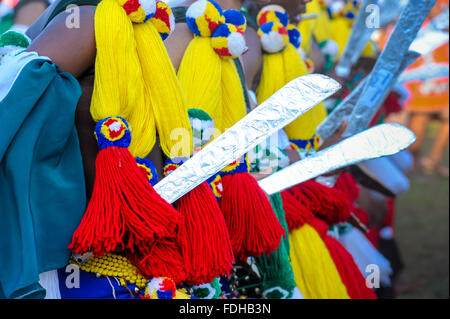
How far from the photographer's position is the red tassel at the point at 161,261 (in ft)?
3.75

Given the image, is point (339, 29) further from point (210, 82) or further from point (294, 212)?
point (210, 82)

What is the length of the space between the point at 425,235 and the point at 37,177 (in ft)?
11.7

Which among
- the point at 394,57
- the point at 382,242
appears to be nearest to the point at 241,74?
the point at 394,57

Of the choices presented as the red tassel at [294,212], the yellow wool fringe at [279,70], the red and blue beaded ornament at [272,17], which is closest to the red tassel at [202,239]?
the red tassel at [294,212]

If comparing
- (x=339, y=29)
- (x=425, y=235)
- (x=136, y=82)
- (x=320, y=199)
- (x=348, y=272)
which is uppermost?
(x=136, y=82)

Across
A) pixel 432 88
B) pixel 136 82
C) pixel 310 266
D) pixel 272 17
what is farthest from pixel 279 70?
pixel 432 88

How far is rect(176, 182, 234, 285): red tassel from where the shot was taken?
1161 mm

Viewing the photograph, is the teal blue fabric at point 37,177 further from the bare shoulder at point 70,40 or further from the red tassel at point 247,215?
the red tassel at point 247,215

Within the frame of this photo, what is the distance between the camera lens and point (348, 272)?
1864mm

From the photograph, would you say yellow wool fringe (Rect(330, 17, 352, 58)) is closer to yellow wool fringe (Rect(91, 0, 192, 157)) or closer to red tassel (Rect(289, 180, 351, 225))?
red tassel (Rect(289, 180, 351, 225))

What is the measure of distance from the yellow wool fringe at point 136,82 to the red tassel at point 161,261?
19cm

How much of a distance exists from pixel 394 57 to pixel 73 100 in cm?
100
